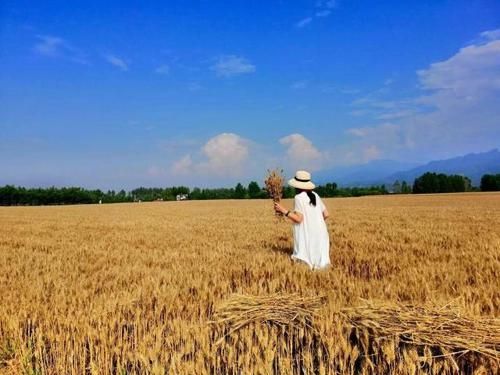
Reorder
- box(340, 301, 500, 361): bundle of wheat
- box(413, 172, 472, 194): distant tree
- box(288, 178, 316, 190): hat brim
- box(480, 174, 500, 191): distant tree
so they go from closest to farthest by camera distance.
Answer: box(340, 301, 500, 361): bundle of wheat, box(288, 178, 316, 190): hat brim, box(480, 174, 500, 191): distant tree, box(413, 172, 472, 194): distant tree

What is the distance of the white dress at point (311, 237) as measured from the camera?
7.71 metres

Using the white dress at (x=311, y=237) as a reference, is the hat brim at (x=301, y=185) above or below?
above

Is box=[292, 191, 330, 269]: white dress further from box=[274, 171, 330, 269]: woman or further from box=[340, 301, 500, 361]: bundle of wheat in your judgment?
box=[340, 301, 500, 361]: bundle of wheat

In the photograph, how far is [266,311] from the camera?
390cm

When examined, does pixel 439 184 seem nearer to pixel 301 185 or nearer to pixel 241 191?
pixel 241 191

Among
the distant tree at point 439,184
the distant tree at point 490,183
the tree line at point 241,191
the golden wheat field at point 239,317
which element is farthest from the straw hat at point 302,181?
the distant tree at point 490,183

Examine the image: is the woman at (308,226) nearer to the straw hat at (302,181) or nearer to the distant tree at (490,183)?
the straw hat at (302,181)

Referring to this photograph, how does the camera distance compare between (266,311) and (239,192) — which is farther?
(239,192)

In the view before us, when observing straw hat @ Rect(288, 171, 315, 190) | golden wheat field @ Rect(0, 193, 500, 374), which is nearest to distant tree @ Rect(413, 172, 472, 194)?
golden wheat field @ Rect(0, 193, 500, 374)

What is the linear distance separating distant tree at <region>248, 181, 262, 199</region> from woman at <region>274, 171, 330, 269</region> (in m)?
75.1

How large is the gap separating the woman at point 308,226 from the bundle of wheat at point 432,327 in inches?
156

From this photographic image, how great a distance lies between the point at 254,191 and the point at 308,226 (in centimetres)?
7901

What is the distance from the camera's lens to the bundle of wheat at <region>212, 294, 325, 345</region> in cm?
379

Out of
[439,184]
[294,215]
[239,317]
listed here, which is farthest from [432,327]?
[439,184]
